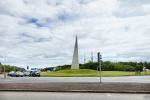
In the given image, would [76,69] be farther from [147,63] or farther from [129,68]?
[147,63]

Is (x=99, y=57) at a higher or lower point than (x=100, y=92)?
higher

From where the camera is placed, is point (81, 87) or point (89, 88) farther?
point (81, 87)

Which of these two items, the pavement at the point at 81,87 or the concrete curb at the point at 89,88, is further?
the pavement at the point at 81,87

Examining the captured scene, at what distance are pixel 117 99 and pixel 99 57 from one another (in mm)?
16819

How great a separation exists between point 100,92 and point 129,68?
9763cm

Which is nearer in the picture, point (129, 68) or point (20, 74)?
point (20, 74)

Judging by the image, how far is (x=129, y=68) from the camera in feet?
383

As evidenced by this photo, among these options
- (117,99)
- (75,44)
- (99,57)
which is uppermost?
(75,44)

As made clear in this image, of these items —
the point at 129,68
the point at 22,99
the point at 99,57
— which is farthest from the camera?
the point at 129,68

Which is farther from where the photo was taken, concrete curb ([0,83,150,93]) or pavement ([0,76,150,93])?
pavement ([0,76,150,93])

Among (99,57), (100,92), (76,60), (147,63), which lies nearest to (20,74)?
(76,60)

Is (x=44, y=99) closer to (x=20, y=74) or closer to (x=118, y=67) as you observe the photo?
(x=20, y=74)

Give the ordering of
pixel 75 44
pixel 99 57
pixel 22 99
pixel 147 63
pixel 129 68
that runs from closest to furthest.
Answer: pixel 22 99 → pixel 99 57 → pixel 75 44 → pixel 129 68 → pixel 147 63

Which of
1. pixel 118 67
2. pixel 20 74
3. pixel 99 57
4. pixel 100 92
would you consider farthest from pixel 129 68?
pixel 100 92
